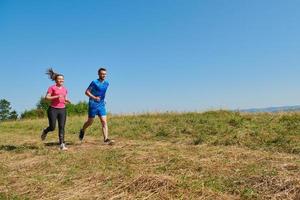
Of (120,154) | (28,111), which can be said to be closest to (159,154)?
(120,154)

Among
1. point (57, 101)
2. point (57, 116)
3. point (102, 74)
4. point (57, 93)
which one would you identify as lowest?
point (57, 116)

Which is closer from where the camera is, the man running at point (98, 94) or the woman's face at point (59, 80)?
the woman's face at point (59, 80)

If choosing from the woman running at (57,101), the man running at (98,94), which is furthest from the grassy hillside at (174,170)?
the man running at (98,94)

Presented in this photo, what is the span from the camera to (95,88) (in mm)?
11328

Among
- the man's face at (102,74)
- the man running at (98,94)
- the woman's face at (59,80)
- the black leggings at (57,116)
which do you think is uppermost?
the man's face at (102,74)

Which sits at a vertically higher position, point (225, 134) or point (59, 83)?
point (59, 83)

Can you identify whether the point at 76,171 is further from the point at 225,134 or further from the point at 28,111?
the point at 28,111

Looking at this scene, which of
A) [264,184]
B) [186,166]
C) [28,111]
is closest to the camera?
[264,184]

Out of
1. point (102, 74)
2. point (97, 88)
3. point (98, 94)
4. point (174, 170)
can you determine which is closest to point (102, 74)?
point (102, 74)

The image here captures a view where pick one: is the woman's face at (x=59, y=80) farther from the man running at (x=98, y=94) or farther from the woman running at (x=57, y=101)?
the man running at (x=98, y=94)

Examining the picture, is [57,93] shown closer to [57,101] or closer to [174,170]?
[57,101]

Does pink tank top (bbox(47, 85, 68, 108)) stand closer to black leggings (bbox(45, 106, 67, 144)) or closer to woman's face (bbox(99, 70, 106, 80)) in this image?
black leggings (bbox(45, 106, 67, 144))

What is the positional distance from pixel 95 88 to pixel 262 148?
4.67 m

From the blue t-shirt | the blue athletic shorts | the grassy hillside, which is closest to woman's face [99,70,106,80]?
the blue t-shirt
